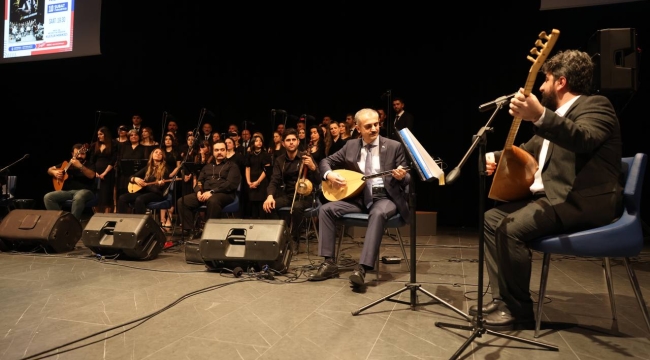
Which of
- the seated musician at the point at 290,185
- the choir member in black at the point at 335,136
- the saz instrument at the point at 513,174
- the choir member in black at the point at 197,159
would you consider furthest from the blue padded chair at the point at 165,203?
the saz instrument at the point at 513,174

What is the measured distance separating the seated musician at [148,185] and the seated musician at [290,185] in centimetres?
140

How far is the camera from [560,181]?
200 centimetres

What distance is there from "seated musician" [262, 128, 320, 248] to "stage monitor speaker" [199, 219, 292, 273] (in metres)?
0.94

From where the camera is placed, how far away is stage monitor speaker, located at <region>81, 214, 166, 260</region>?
371 centimetres

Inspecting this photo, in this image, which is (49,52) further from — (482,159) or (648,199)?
(648,199)

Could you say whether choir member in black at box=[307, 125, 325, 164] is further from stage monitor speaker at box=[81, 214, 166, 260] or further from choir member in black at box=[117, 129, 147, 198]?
choir member in black at box=[117, 129, 147, 198]

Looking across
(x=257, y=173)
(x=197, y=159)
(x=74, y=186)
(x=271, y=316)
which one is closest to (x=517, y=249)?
(x=271, y=316)

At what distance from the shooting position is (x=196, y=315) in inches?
89.7

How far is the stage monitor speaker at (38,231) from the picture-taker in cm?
402

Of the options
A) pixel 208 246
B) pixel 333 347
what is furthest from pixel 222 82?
pixel 333 347

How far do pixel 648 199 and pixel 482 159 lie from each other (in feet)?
17.4

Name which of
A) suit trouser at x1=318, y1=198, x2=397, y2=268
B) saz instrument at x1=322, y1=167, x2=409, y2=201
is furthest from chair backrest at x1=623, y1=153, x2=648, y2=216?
saz instrument at x1=322, y1=167, x2=409, y2=201

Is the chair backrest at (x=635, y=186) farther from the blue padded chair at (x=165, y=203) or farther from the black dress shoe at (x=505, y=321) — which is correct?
the blue padded chair at (x=165, y=203)

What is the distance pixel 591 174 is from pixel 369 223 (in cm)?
141
